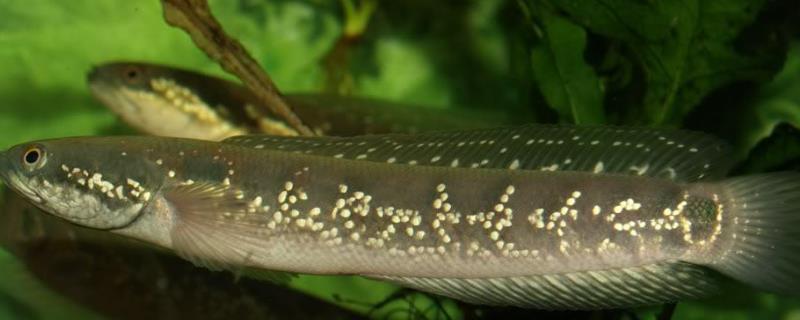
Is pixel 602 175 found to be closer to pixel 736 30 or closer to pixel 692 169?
pixel 692 169

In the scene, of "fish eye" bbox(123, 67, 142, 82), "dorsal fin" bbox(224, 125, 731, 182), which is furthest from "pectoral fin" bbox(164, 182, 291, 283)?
"fish eye" bbox(123, 67, 142, 82)

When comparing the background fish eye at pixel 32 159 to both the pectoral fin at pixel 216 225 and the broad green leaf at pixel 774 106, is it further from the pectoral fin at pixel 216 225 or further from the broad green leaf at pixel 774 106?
the broad green leaf at pixel 774 106

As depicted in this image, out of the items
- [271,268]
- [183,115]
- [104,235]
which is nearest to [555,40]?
[271,268]

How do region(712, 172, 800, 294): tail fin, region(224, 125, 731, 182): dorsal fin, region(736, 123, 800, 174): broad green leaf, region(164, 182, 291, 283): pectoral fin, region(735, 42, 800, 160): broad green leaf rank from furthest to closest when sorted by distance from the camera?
region(735, 42, 800, 160): broad green leaf < region(736, 123, 800, 174): broad green leaf < region(164, 182, 291, 283): pectoral fin < region(224, 125, 731, 182): dorsal fin < region(712, 172, 800, 294): tail fin

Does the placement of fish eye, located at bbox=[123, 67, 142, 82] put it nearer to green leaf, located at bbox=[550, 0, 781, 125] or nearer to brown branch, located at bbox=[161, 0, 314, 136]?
brown branch, located at bbox=[161, 0, 314, 136]

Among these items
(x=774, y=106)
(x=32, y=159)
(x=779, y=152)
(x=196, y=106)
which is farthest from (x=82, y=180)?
(x=774, y=106)
